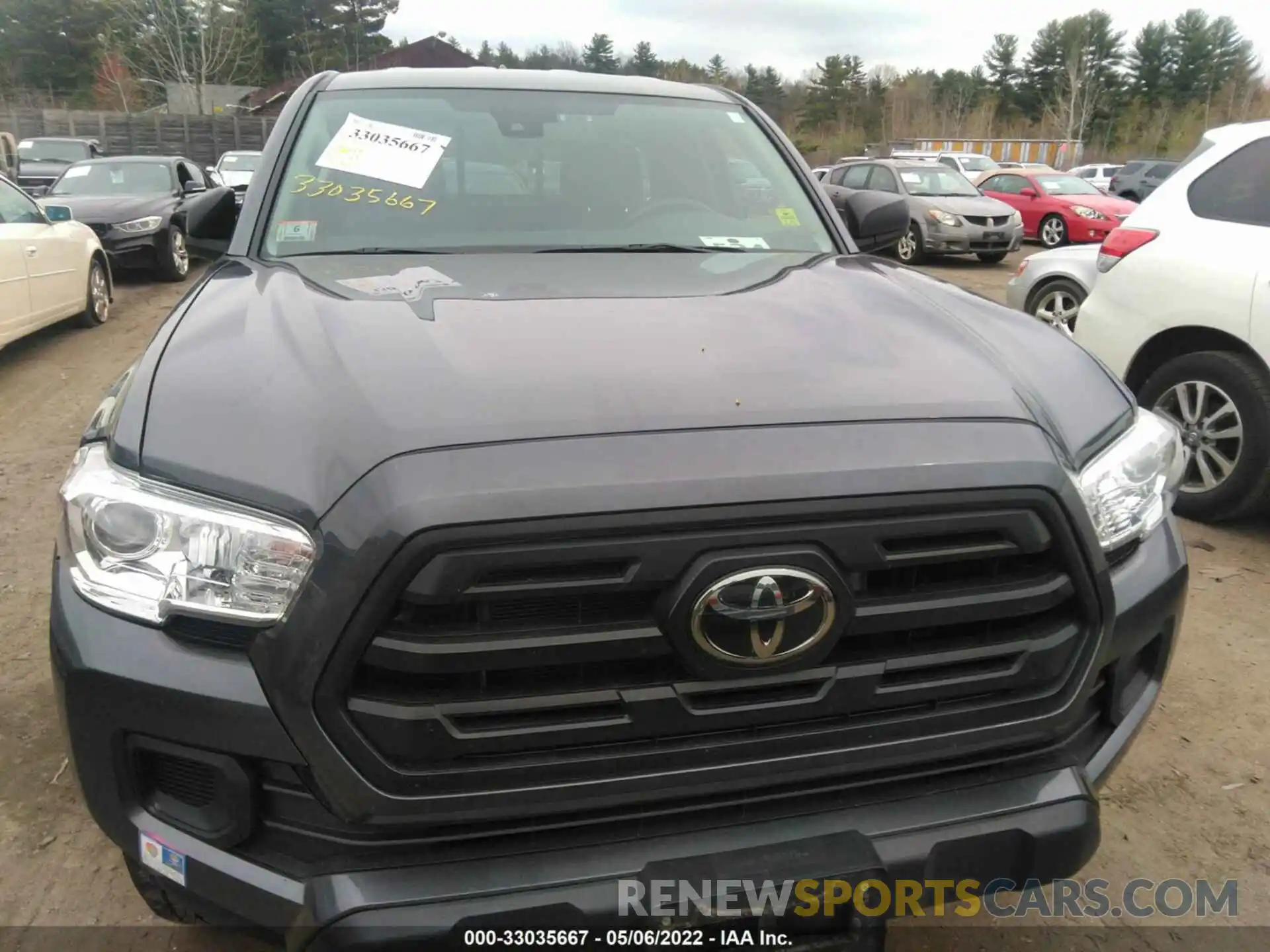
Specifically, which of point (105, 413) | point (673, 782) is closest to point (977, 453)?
point (673, 782)

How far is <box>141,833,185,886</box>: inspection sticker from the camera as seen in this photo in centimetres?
143

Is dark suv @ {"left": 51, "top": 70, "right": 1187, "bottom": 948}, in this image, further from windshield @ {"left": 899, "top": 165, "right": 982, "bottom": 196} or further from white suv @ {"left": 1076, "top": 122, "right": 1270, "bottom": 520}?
windshield @ {"left": 899, "top": 165, "right": 982, "bottom": 196}

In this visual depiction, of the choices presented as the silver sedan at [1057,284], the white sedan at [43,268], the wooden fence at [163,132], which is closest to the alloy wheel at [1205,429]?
the silver sedan at [1057,284]

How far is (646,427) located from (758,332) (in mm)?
540

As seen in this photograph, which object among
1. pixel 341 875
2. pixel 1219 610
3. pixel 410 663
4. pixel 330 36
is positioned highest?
pixel 330 36

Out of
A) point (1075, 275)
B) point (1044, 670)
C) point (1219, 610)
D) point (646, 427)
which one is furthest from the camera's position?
point (1075, 275)

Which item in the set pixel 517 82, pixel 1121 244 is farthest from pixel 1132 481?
pixel 1121 244

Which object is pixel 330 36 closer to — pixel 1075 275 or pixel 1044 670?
pixel 1075 275

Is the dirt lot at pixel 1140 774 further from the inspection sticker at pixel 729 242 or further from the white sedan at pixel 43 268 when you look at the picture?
the white sedan at pixel 43 268

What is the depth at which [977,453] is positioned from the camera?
146cm

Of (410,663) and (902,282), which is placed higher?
(902,282)

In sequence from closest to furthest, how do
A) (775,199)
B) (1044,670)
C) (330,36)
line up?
(1044,670)
(775,199)
(330,36)

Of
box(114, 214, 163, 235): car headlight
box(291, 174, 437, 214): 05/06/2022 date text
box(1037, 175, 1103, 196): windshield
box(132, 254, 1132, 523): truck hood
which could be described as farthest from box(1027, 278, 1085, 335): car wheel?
box(1037, 175, 1103, 196): windshield

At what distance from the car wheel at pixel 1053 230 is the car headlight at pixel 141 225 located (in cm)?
1379
